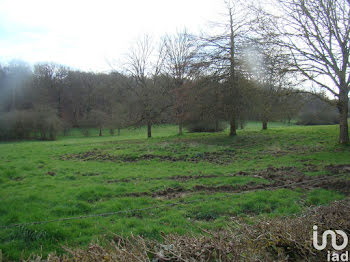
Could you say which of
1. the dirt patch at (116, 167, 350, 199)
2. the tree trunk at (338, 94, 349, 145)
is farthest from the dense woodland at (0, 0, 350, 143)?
the dirt patch at (116, 167, 350, 199)

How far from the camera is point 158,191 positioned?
727 cm

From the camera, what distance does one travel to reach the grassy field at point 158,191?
4.75m

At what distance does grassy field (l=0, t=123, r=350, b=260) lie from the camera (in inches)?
187

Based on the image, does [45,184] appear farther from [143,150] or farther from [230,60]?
[230,60]

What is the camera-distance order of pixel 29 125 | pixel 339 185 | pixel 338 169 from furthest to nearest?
pixel 29 125 < pixel 338 169 < pixel 339 185

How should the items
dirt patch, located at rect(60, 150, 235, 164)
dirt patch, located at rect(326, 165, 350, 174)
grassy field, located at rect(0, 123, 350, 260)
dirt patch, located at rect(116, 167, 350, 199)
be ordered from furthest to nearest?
dirt patch, located at rect(60, 150, 235, 164) < dirt patch, located at rect(326, 165, 350, 174) < dirt patch, located at rect(116, 167, 350, 199) < grassy field, located at rect(0, 123, 350, 260)

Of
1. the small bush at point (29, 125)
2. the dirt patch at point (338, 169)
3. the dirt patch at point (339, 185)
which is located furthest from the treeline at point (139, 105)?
the dirt patch at point (339, 185)

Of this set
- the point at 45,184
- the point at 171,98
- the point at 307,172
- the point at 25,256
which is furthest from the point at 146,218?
the point at 171,98

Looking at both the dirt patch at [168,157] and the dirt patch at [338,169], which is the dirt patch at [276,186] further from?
the dirt patch at [168,157]

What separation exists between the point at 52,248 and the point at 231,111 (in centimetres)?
1524

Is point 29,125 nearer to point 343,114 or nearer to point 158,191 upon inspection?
point 158,191

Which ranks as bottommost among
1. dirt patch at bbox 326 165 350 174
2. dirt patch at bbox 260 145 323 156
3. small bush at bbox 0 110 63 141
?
dirt patch at bbox 326 165 350 174

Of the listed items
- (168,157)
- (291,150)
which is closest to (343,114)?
(291,150)

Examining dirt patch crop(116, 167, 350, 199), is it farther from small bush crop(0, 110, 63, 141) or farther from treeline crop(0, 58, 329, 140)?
small bush crop(0, 110, 63, 141)
